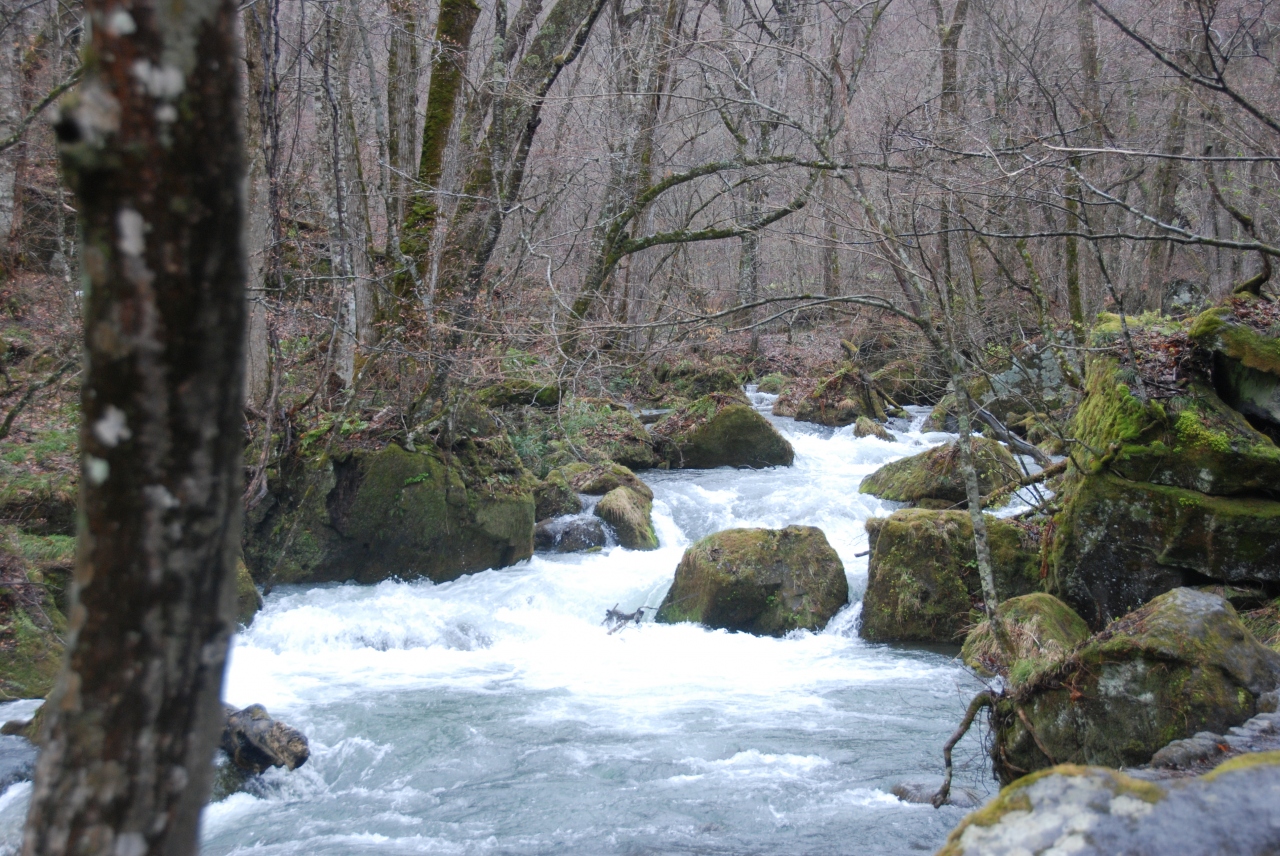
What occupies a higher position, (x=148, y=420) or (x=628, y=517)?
(x=148, y=420)

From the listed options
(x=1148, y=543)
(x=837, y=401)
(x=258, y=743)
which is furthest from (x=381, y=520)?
(x=837, y=401)

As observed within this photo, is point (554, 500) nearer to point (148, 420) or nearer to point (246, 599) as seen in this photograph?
point (246, 599)

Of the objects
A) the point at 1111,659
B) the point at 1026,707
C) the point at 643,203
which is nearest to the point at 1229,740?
the point at 1111,659

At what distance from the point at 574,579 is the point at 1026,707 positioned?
645 cm

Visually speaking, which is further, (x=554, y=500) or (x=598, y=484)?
(x=598, y=484)

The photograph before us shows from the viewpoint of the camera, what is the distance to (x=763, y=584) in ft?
29.1

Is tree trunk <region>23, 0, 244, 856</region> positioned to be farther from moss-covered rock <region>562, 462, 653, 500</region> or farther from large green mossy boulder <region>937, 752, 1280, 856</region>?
moss-covered rock <region>562, 462, 653, 500</region>

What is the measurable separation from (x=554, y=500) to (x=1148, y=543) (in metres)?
8.03

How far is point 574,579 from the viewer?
1037 centimetres

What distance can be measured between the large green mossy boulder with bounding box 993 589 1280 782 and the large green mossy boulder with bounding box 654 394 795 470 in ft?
36.0

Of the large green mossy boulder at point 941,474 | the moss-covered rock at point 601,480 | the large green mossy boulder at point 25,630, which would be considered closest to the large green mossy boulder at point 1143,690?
the large green mossy boulder at point 941,474

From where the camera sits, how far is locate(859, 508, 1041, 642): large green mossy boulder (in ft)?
26.6

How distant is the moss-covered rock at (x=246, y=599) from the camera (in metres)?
8.41

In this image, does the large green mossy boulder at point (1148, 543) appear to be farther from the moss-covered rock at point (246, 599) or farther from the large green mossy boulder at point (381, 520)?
the moss-covered rock at point (246, 599)
